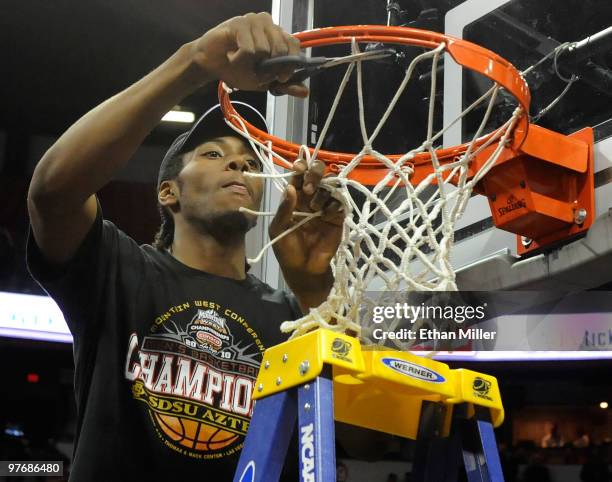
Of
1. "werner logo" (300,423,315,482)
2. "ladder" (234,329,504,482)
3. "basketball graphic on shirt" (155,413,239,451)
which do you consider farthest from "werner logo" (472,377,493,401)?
"basketball graphic on shirt" (155,413,239,451)

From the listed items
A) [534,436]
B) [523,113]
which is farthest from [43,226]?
[534,436]

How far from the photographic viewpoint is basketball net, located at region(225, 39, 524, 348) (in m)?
1.27

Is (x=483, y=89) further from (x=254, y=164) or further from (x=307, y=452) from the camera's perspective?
(x=307, y=452)

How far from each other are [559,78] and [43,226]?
122 cm

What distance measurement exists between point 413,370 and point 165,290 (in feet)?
1.48

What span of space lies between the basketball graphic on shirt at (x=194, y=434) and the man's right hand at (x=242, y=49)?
0.50m

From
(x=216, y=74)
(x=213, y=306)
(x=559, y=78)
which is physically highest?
(x=559, y=78)

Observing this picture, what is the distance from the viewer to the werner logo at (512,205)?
64.8 inches

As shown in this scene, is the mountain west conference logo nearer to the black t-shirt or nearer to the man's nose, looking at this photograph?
the black t-shirt

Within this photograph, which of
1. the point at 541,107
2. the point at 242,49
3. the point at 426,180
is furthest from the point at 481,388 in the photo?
the point at 541,107

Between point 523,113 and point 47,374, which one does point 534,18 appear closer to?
point 523,113

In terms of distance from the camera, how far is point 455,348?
92.9 inches

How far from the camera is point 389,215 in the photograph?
1.31 metres

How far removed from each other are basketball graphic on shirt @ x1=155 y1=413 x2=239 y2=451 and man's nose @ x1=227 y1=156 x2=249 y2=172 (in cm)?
48
